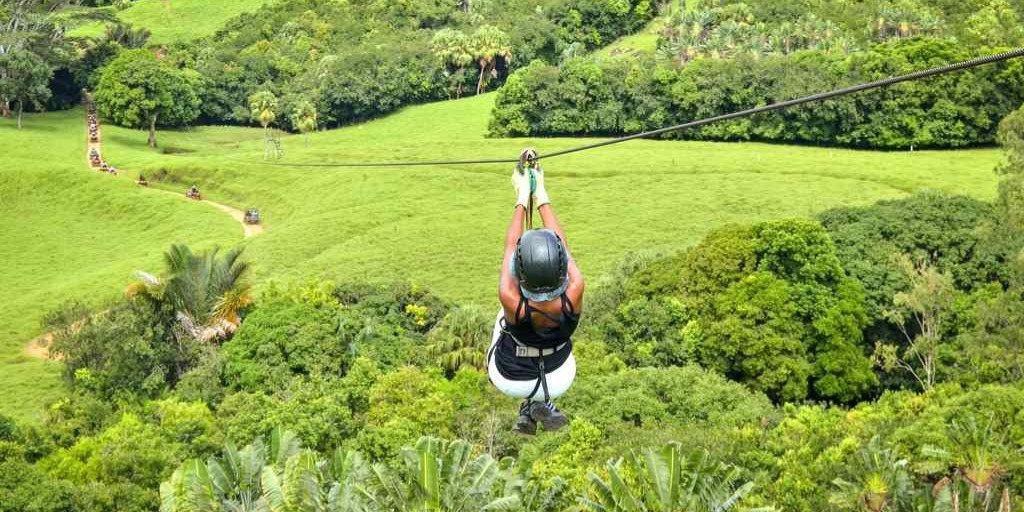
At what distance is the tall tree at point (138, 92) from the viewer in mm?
94938

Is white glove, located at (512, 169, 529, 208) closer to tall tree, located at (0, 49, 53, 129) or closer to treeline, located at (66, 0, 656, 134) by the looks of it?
treeline, located at (66, 0, 656, 134)

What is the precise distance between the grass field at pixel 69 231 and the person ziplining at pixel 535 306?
4278 cm

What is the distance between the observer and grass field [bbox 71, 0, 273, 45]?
130 metres

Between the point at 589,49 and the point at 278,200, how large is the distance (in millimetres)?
57561

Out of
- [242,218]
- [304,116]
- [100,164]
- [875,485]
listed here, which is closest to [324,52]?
[304,116]

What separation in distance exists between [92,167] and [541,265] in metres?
83.2

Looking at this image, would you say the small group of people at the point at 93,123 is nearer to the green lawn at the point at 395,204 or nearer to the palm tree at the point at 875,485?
the green lawn at the point at 395,204

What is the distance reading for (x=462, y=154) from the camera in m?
81.5

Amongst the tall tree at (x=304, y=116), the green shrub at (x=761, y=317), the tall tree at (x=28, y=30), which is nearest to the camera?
the green shrub at (x=761, y=317)

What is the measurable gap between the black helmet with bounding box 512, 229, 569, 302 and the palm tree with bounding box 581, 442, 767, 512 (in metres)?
10.7

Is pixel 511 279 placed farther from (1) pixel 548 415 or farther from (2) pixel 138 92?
(2) pixel 138 92

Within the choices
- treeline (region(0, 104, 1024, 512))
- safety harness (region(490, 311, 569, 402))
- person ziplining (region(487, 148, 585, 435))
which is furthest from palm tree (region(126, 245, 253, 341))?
safety harness (region(490, 311, 569, 402))

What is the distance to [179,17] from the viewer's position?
13738 cm

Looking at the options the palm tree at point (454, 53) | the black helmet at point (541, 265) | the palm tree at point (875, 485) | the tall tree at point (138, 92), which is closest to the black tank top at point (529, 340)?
the black helmet at point (541, 265)
